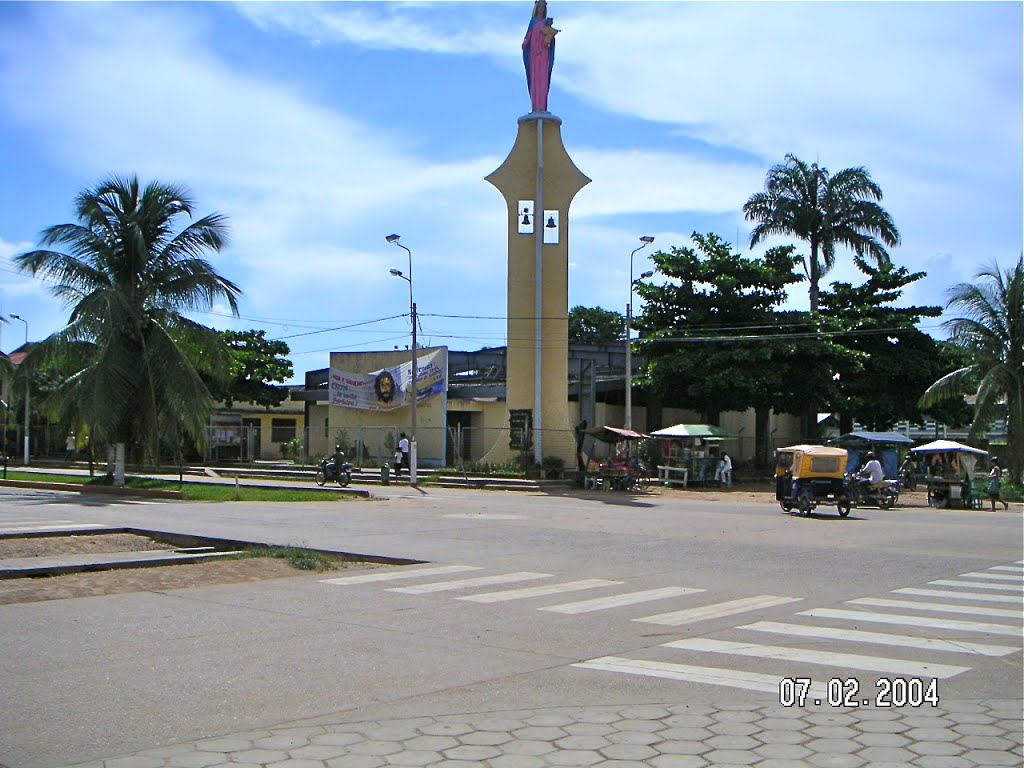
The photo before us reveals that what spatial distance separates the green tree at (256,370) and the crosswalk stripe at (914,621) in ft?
160

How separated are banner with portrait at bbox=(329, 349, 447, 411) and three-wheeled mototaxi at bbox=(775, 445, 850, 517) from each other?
2241 centimetres

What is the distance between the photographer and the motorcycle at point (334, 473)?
117ft

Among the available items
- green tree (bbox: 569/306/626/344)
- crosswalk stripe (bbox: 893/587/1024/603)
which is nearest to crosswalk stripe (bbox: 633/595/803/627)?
crosswalk stripe (bbox: 893/587/1024/603)

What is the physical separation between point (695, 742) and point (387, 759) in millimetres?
1789

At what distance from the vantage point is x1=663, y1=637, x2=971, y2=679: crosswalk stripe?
25.5 feet

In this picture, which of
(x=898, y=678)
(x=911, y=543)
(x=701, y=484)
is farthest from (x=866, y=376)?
(x=898, y=678)

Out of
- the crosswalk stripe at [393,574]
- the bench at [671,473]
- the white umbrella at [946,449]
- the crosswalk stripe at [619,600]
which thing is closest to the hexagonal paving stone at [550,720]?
the crosswalk stripe at [619,600]

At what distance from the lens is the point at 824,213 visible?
48562 millimetres

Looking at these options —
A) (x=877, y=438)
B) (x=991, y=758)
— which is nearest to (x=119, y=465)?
(x=877, y=438)

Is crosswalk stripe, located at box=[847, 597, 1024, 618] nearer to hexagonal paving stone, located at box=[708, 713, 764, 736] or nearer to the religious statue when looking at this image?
hexagonal paving stone, located at box=[708, 713, 764, 736]

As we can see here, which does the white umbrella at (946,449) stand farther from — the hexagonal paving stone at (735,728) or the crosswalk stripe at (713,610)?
the hexagonal paving stone at (735,728)

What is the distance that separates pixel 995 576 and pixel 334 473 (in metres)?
25.8

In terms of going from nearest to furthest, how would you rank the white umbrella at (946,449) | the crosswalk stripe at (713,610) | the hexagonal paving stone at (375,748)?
the hexagonal paving stone at (375,748)
the crosswalk stripe at (713,610)
the white umbrella at (946,449)

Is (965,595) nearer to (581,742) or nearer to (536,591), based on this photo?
(536,591)
